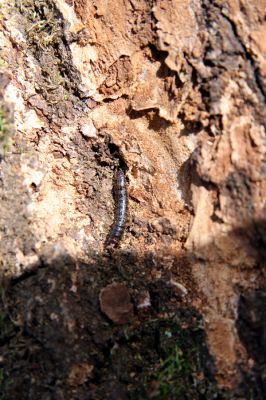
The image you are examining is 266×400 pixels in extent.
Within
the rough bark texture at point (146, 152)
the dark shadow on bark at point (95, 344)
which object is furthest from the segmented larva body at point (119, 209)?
the dark shadow on bark at point (95, 344)

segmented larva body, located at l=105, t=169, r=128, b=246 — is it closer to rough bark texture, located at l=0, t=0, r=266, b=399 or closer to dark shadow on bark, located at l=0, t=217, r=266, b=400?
rough bark texture, located at l=0, t=0, r=266, b=399

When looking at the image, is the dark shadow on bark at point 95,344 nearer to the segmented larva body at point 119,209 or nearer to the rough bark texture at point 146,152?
the rough bark texture at point 146,152

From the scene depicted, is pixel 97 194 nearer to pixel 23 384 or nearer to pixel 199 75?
pixel 199 75

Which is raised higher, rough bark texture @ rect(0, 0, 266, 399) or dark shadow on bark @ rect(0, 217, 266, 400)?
rough bark texture @ rect(0, 0, 266, 399)

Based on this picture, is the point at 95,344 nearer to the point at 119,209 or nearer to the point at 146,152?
the point at 119,209

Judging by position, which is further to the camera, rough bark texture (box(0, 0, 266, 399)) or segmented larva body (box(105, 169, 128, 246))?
segmented larva body (box(105, 169, 128, 246))

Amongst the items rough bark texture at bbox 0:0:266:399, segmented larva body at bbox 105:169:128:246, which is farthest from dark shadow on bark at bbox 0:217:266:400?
segmented larva body at bbox 105:169:128:246

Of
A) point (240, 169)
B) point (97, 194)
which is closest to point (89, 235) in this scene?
point (97, 194)
